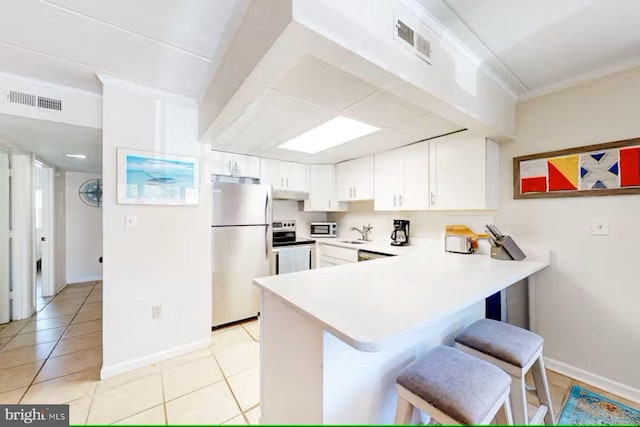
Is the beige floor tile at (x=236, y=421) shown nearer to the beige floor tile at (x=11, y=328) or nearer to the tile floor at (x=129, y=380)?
the tile floor at (x=129, y=380)

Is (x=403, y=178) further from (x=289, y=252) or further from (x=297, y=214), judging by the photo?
(x=297, y=214)

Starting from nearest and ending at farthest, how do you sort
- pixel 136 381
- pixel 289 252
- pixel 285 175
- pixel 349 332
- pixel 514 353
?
1. pixel 349 332
2. pixel 514 353
3. pixel 136 381
4. pixel 289 252
5. pixel 285 175

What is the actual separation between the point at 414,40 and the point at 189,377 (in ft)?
8.83

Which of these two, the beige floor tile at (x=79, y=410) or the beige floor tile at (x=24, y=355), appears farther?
the beige floor tile at (x=24, y=355)

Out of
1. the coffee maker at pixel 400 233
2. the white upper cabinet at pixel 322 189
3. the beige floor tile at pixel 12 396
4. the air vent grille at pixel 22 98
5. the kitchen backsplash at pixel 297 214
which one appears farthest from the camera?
the kitchen backsplash at pixel 297 214

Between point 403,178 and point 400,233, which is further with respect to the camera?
point 400,233

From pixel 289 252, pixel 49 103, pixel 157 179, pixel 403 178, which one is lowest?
pixel 289 252

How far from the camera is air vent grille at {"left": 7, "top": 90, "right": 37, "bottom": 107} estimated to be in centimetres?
186

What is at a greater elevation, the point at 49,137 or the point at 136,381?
the point at 49,137

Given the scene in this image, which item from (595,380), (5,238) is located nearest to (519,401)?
(595,380)

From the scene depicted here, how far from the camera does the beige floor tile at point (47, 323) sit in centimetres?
264

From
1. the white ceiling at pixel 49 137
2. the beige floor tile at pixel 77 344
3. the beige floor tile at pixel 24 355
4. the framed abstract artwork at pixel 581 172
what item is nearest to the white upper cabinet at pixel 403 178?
the framed abstract artwork at pixel 581 172

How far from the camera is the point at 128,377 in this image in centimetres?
191

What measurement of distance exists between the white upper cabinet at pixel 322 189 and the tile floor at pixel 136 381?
1.95 meters
